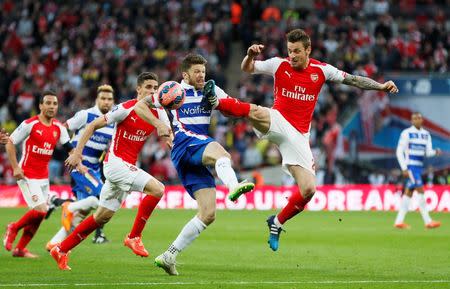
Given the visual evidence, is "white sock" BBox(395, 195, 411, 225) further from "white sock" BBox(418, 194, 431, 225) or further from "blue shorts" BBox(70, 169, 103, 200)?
"blue shorts" BBox(70, 169, 103, 200)

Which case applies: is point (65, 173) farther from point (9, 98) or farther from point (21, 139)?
point (21, 139)

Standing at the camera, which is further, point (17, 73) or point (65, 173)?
point (17, 73)

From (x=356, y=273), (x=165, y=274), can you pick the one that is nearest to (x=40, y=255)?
(x=165, y=274)

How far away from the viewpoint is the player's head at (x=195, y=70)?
12242mm

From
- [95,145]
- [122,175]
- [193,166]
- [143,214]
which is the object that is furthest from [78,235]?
[95,145]

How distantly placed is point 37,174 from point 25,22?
22.6m

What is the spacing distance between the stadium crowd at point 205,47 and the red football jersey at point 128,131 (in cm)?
1714

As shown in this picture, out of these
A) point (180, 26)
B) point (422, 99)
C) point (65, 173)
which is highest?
point (180, 26)

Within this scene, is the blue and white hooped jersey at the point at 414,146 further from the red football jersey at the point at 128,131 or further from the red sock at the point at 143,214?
the red sock at the point at 143,214

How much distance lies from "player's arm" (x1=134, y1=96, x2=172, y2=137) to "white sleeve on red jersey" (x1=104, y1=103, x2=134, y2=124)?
1148mm

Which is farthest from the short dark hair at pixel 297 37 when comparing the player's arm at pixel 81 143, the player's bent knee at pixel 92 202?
the player's bent knee at pixel 92 202

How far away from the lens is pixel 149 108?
12461 millimetres

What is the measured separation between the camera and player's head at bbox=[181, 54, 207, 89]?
12.2 m

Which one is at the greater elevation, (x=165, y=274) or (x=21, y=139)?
(x=21, y=139)
